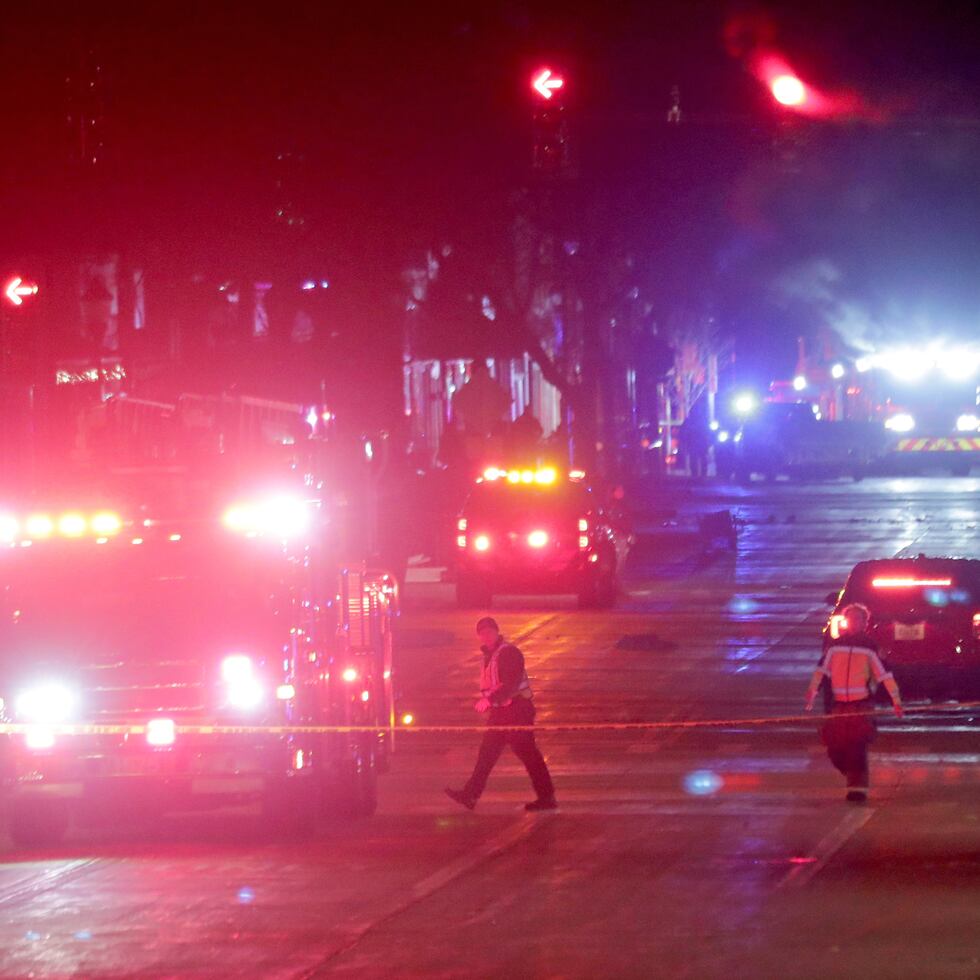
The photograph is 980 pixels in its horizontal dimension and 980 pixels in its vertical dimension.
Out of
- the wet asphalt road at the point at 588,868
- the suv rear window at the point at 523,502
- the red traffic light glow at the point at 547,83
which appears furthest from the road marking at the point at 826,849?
the suv rear window at the point at 523,502

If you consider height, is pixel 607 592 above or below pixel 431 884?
above

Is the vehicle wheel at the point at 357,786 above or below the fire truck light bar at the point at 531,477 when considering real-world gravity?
below

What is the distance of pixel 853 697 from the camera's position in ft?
50.1

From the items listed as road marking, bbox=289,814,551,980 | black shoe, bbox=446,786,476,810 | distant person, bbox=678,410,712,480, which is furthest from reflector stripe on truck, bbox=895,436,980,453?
road marking, bbox=289,814,551,980

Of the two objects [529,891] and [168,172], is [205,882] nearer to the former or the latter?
[529,891]

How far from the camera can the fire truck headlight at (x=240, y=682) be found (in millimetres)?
13359

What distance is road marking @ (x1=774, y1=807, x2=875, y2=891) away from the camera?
36.9ft

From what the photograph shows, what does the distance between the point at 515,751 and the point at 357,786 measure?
1204mm

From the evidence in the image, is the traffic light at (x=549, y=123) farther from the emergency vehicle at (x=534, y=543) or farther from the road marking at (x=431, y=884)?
the emergency vehicle at (x=534, y=543)

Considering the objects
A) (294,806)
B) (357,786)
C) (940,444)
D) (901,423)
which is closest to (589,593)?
(357,786)

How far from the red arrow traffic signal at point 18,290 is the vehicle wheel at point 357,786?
699 centimetres

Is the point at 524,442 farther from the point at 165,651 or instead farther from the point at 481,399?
the point at 165,651

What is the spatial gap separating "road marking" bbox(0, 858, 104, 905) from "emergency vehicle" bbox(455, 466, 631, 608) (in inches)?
753

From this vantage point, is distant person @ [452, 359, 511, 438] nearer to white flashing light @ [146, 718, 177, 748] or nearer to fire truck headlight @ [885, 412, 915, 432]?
white flashing light @ [146, 718, 177, 748]
